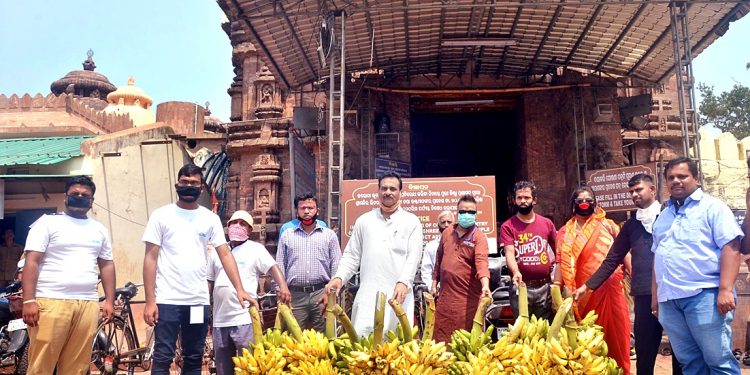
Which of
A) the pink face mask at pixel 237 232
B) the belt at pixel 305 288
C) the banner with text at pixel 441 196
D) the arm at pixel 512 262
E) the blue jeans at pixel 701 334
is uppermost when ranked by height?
the banner with text at pixel 441 196

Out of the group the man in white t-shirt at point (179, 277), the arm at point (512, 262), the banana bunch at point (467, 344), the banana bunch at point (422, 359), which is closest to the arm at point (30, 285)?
the man in white t-shirt at point (179, 277)

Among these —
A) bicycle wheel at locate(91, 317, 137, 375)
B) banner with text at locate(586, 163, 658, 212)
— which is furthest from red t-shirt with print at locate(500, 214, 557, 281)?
banner with text at locate(586, 163, 658, 212)

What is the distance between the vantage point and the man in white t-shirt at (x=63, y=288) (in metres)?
3.82

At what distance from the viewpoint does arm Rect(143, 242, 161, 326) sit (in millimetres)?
3830

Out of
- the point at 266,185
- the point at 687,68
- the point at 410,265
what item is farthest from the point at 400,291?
the point at 266,185

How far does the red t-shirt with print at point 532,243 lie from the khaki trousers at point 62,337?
3.09 meters

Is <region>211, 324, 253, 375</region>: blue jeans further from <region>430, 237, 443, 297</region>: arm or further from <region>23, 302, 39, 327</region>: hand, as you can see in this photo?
<region>430, 237, 443, 297</region>: arm

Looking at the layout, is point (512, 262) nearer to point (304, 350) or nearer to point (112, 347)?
point (304, 350)

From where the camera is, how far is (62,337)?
388 cm

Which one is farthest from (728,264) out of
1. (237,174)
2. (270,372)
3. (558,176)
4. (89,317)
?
(237,174)

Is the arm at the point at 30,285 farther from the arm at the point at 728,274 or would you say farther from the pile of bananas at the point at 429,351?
the arm at the point at 728,274

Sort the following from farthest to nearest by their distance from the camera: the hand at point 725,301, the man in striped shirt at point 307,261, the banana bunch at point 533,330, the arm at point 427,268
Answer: the arm at point 427,268 < the man in striped shirt at point 307,261 < the hand at point 725,301 < the banana bunch at point 533,330

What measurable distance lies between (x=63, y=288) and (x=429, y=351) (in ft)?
8.97

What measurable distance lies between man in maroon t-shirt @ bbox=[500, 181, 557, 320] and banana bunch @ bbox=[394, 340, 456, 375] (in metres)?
2.31
